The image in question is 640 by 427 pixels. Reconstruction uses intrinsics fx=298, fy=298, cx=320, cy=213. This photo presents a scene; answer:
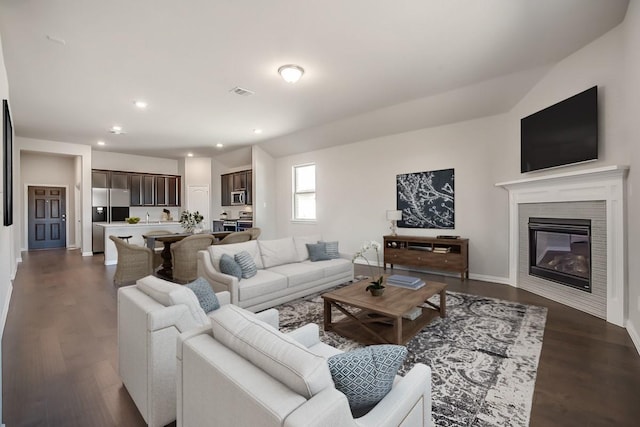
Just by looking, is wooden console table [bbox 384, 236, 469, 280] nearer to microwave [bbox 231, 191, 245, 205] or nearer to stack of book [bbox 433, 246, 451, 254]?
stack of book [bbox 433, 246, 451, 254]

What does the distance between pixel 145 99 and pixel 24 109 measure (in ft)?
7.67

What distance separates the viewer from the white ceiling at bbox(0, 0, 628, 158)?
266 centimetres

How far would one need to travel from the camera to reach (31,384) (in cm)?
212

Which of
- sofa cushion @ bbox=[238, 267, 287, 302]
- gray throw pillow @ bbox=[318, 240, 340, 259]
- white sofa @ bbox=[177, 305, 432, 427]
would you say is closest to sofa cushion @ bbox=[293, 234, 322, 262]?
gray throw pillow @ bbox=[318, 240, 340, 259]

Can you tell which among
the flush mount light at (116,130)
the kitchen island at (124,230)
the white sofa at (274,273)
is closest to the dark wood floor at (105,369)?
the white sofa at (274,273)

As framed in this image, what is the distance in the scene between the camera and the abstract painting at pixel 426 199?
546 centimetres

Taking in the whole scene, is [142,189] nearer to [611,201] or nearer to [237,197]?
[237,197]

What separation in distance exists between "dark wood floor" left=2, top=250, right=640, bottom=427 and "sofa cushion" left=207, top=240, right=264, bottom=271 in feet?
3.97

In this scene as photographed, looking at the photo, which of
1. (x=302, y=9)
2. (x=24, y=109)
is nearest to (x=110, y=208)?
(x=24, y=109)

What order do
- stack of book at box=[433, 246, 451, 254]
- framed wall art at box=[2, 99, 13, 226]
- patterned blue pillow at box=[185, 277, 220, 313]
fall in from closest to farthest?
patterned blue pillow at box=[185, 277, 220, 313] → framed wall art at box=[2, 99, 13, 226] → stack of book at box=[433, 246, 451, 254]

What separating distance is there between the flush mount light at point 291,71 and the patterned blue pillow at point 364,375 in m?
3.36

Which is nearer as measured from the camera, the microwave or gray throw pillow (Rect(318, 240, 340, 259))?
gray throw pillow (Rect(318, 240, 340, 259))

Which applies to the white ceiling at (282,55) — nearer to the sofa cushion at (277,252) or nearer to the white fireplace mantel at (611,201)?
the white fireplace mantel at (611,201)

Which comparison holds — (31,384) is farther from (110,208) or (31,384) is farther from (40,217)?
(40,217)
